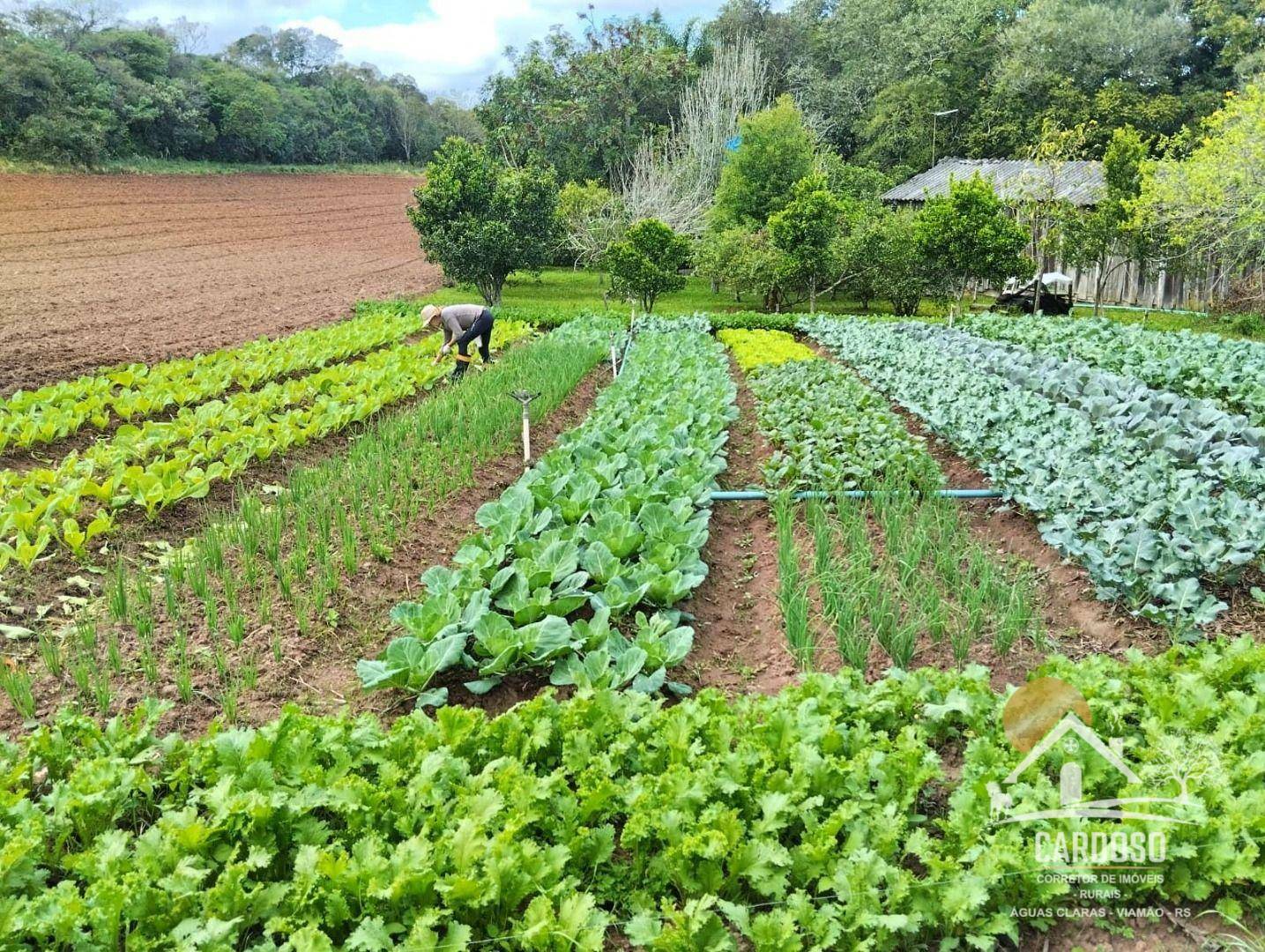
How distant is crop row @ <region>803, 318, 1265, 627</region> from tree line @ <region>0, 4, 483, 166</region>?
36083 millimetres

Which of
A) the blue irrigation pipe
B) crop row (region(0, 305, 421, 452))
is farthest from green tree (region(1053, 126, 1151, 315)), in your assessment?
crop row (region(0, 305, 421, 452))

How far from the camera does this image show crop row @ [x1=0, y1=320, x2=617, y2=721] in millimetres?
3629

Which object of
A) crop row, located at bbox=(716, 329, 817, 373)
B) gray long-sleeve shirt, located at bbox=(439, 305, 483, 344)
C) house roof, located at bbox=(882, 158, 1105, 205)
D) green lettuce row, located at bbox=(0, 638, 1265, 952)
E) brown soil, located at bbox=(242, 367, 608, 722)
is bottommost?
brown soil, located at bbox=(242, 367, 608, 722)

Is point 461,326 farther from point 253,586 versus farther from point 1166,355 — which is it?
point 1166,355

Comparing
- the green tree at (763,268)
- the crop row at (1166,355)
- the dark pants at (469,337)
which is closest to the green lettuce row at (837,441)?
the crop row at (1166,355)

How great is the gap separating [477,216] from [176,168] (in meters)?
25.4

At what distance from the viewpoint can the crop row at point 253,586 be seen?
3629 millimetres

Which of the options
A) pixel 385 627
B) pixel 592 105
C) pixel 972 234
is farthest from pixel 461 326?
pixel 592 105

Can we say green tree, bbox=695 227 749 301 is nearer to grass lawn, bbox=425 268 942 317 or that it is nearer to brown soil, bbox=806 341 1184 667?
grass lawn, bbox=425 268 942 317

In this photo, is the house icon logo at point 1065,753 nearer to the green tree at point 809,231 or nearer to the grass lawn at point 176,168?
the green tree at point 809,231

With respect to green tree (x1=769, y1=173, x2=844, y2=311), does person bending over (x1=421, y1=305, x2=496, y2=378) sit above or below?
below

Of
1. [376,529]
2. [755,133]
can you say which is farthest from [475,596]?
[755,133]

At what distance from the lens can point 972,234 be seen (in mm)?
18031

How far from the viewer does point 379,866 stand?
2.13 metres
